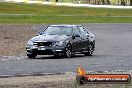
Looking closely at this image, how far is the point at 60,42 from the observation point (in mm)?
24688

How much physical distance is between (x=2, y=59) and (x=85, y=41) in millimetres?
4763

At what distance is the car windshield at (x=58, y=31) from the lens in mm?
25688

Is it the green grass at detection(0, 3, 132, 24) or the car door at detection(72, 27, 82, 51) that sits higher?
the car door at detection(72, 27, 82, 51)

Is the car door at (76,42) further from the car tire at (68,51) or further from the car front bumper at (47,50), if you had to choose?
the car front bumper at (47,50)

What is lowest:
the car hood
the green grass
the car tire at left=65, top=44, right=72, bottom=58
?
the green grass

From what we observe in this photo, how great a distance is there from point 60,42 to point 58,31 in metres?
1.21

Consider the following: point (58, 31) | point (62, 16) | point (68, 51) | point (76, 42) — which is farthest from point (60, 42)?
point (62, 16)

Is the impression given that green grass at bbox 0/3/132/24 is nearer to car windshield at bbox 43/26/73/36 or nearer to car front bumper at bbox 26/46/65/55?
car windshield at bbox 43/26/73/36

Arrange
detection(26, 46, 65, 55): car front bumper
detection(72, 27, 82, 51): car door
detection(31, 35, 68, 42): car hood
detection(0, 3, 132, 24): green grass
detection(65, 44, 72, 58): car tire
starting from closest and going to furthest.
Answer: detection(26, 46, 65, 55): car front bumper → detection(31, 35, 68, 42): car hood → detection(65, 44, 72, 58): car tire → detection(72, 27, 82, 51): car door → detection(0, 3, 132, 24): green grass

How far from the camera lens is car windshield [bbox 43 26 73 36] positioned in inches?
1011

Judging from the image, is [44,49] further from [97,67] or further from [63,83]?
[63,83]

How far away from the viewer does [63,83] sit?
14.7 m

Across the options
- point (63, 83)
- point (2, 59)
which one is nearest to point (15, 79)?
point (63, 83)

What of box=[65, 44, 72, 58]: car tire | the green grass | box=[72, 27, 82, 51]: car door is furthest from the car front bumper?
the green grass
